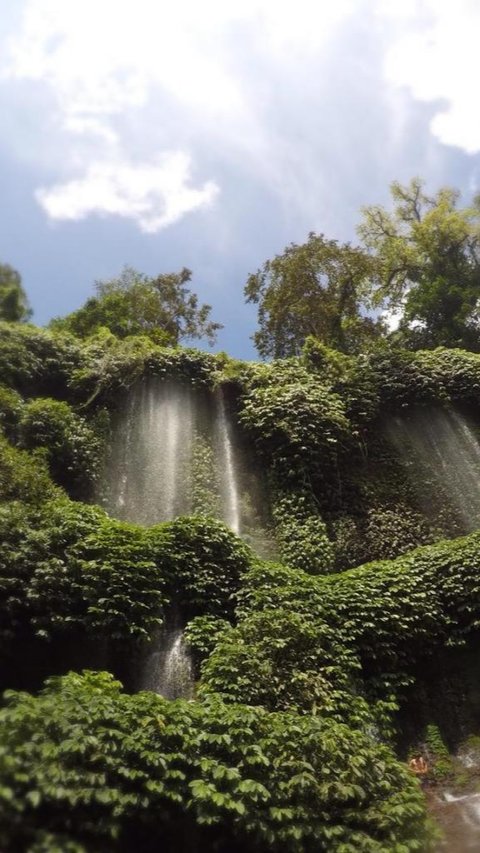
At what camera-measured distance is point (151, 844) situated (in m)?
5.35

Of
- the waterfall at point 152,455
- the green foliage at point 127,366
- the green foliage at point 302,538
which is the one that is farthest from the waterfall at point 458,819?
the green foliage at point 127,366

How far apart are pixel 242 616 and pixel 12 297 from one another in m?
14.4

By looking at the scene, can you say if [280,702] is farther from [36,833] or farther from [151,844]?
[36,833]

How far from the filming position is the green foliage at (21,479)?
1005 cm

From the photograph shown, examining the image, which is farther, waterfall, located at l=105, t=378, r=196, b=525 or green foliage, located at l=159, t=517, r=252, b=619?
waterfall, located at l=105, t=378, r=196, b=525

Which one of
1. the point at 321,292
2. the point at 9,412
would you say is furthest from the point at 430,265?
the point at 9,412

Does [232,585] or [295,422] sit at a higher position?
[295,422]

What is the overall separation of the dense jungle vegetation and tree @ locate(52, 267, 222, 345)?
235 inches

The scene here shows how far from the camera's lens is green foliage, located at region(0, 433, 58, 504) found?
10.1 metres

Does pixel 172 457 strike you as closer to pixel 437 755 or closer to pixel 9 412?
pixel 9 412

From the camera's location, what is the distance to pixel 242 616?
9.25m

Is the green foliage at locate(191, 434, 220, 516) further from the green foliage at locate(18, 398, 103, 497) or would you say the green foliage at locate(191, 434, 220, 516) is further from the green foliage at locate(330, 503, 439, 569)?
the green foliage at locate(330, 503, 439, 569)

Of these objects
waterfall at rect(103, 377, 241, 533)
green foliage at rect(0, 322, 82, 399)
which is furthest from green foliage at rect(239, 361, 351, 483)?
green foliage at rect(0, 322, 82, 399)

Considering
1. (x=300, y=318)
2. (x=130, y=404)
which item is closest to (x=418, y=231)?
(x=300, y=318)
